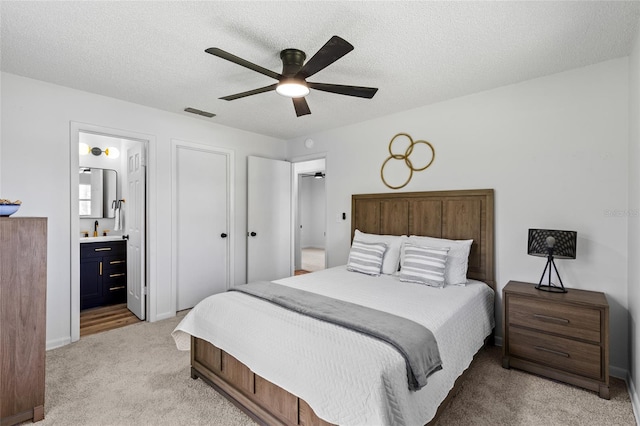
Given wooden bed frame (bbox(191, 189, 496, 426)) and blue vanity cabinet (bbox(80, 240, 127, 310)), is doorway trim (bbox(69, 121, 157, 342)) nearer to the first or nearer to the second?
blue vanity cabinet (bbox(80, 240, 127, 310))

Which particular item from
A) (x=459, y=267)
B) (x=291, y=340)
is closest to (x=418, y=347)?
(x=291, y=340)

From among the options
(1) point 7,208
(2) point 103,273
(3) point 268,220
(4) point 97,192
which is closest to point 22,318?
(1) point 7,208

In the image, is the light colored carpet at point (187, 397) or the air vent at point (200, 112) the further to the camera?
the air vent at point (200, 112)

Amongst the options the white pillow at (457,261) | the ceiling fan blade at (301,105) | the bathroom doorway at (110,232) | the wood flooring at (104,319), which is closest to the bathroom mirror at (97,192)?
the bathroom doorway at (110,232)

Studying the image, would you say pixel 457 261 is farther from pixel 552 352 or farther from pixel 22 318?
pixel 22 318

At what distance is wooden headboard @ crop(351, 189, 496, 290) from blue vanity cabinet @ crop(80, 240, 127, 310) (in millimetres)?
3277

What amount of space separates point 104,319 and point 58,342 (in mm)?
762

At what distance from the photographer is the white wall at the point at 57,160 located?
2.76 meters

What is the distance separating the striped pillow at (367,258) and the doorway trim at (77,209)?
A: 2.37 meters

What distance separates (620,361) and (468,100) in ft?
8.60

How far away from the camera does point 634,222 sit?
7.14ft

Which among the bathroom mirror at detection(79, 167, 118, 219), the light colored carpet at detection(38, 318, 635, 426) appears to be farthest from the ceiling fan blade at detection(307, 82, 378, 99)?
the bathroom mirror at detection(79, 167, 118, 219)

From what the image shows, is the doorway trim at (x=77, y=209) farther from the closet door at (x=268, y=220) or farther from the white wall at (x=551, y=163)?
the white wall at (x=551, y=163)

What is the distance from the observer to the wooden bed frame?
180 cm
